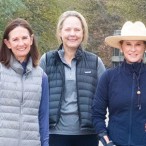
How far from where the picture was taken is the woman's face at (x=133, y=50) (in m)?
4.26

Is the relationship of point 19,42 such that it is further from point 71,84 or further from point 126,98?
point 126,98

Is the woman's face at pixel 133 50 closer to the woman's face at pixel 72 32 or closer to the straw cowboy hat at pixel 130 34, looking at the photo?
the straw cowboy hat at pixel 130 34

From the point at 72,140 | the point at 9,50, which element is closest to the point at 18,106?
→ the point at 9,50

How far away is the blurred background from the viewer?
19.0 m

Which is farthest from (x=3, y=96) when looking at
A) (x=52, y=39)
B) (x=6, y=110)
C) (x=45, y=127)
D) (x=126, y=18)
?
(x=126, y=18)

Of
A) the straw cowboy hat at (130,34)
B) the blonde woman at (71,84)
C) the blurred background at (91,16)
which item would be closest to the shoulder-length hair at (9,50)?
the blonde woman at (71,84)

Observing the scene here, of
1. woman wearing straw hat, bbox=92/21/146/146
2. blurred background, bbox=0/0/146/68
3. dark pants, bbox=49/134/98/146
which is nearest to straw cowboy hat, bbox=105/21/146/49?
woman wearing straw hat, bbox=92/21/146/146

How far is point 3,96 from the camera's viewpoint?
4086 millimetres

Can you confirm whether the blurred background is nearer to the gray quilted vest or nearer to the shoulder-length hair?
the shoulder-length hair

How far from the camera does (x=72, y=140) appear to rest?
189 inches

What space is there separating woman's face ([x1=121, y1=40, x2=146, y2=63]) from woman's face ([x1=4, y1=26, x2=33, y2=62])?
2.85ft

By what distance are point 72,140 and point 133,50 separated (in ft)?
3.82

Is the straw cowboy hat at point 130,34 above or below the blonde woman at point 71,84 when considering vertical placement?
above

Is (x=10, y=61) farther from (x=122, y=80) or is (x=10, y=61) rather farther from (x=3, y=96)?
(x=122, y=80)
